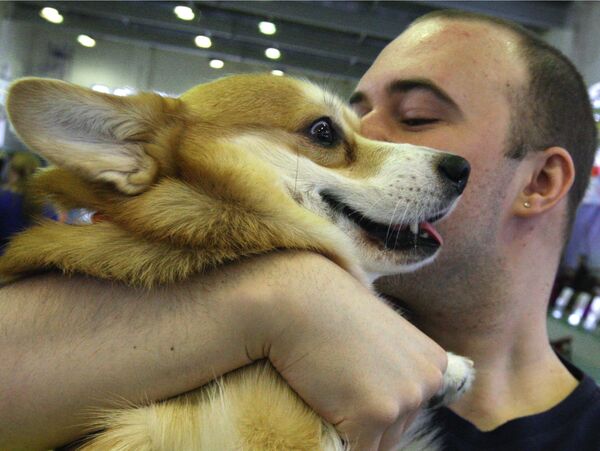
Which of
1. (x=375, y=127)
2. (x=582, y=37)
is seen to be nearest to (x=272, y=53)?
(x=582, y=37)

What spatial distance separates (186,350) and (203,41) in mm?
3761

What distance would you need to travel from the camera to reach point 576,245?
354cm

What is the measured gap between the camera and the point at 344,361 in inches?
33.5

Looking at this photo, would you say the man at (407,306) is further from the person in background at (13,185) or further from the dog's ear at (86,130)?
the person in background at (13,185)

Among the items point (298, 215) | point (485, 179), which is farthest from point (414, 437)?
point (485, 179)

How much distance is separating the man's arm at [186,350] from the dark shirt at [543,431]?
1.39 ft

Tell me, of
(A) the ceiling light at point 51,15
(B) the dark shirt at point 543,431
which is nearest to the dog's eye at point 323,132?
(B) the dark shirt at point 543,431

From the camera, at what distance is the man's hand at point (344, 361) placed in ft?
2.78

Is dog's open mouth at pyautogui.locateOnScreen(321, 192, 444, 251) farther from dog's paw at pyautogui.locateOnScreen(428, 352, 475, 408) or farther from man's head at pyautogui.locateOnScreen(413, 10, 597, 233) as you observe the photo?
man's head at pyautogui.locateOnScreen(413, 10, 597, 233)

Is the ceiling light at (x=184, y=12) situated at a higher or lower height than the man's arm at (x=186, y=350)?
higher

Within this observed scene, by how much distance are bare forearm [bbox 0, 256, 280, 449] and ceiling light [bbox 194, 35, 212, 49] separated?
340 centimetres

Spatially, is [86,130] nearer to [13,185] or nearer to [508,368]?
[508,368]

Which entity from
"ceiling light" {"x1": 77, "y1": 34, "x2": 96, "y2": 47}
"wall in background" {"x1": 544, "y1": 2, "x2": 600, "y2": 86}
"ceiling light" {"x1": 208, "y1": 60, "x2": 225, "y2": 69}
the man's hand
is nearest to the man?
the man's hand

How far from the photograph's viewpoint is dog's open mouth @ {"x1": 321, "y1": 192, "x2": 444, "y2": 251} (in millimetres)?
1212
